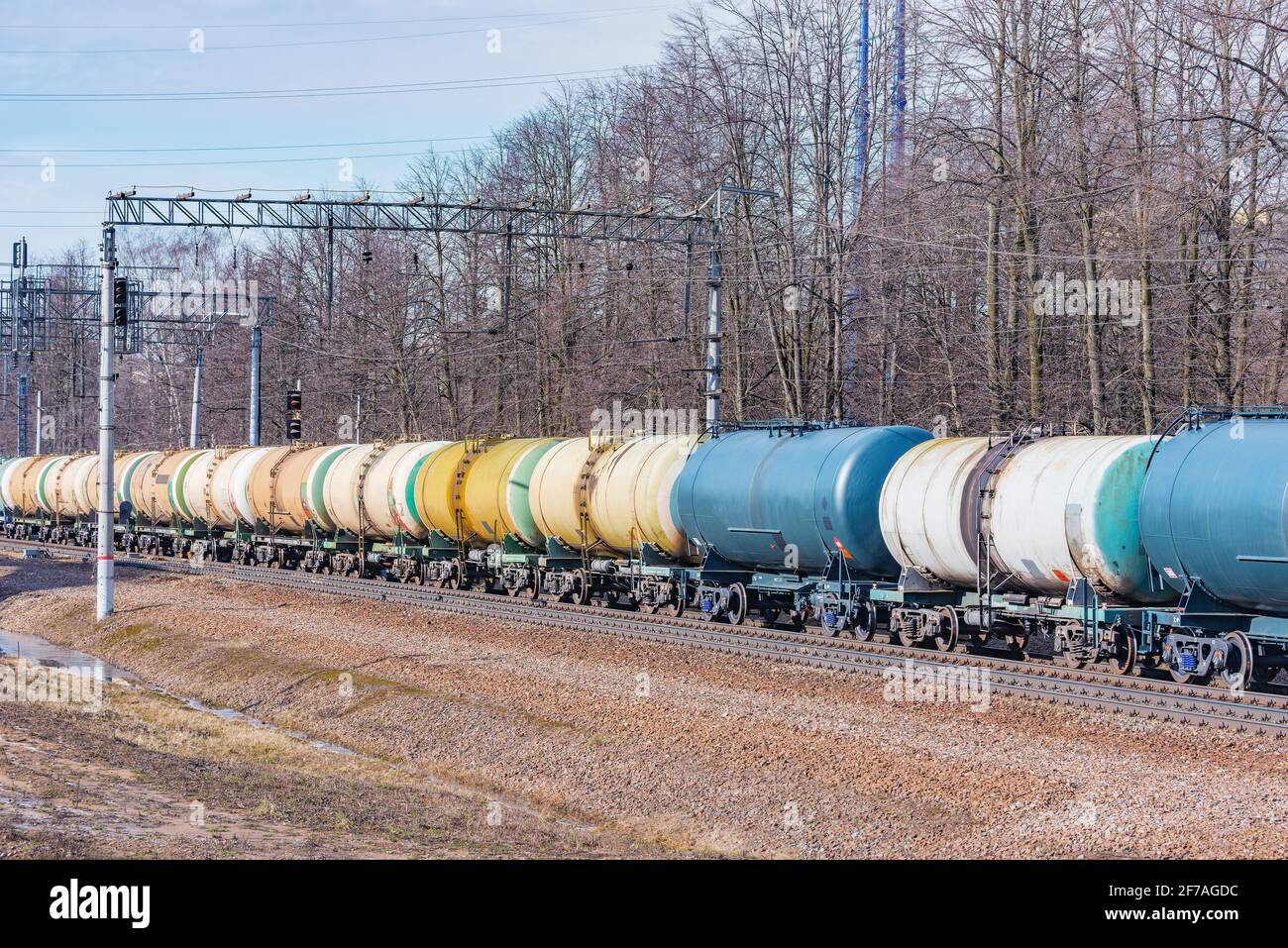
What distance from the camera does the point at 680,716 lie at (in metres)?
16.2

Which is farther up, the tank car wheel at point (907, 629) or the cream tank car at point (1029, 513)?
the cream tank car at point (1029, 513)

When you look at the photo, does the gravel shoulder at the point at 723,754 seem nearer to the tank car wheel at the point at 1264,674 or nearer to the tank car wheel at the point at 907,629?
the tank car wheel at the point at 907,629

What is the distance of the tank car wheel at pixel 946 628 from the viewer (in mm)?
20562

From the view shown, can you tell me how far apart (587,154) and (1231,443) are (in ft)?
147

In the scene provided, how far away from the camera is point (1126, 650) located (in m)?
18.2

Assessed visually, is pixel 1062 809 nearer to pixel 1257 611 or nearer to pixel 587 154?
pixel 1257 611

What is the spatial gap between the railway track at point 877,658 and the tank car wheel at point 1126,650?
16.9 inches

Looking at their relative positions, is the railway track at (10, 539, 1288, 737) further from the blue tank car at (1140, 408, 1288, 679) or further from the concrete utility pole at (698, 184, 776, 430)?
the concrete utility pole at (698, 184, 776, 430)

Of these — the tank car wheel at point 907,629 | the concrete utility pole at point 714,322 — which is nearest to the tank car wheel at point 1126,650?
the tank car wheel at point 907,629

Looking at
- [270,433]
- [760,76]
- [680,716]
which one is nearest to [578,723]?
[680,716]

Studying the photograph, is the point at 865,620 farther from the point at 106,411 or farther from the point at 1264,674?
the point at 106,411

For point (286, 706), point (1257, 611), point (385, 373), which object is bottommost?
point (286, 706)


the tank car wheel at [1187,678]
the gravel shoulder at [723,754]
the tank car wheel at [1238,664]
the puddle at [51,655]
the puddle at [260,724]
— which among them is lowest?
the puddle at [51,655]

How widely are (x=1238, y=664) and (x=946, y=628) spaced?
16.3 feet
